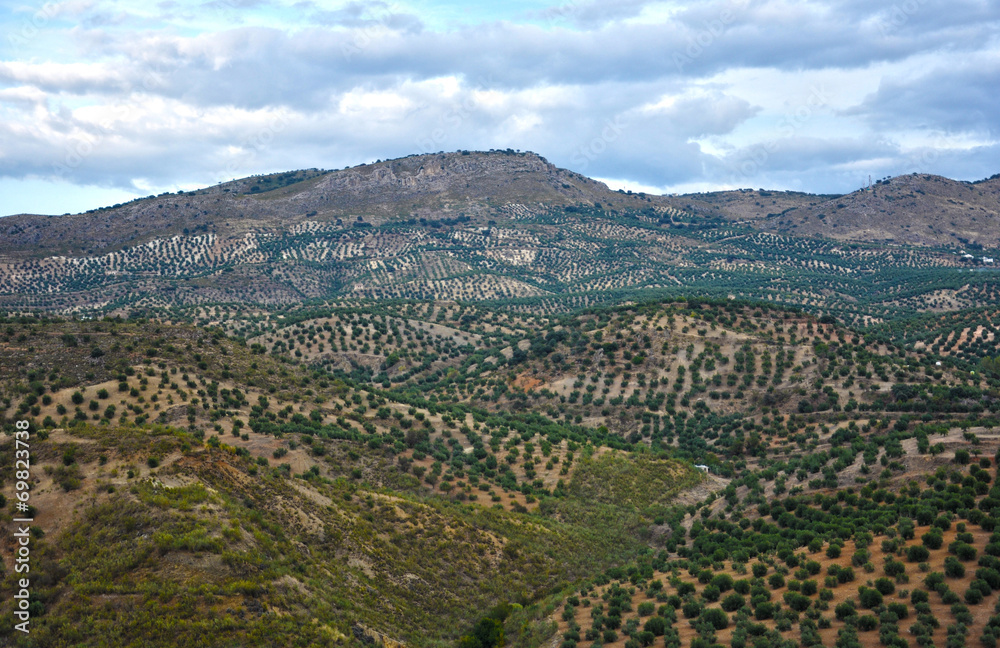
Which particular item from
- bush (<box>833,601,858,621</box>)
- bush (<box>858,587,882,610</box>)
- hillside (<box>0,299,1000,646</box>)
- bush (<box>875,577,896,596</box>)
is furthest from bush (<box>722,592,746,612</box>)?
bush (<box>875,577,896,596</box>)

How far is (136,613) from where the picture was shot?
78.2ft

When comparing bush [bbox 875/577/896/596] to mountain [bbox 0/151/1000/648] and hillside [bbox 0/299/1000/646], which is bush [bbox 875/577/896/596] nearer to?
mountain [bbox 0/151/1000/648]

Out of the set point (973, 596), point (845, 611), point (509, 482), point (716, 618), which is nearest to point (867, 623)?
point (845, 611)

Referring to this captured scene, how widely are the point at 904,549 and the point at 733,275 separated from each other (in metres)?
160

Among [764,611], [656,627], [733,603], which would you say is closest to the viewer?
[764,611]

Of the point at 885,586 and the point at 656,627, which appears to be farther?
the point at 656,627

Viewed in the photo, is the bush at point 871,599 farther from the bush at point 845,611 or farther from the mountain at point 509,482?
the bush at point 845,611

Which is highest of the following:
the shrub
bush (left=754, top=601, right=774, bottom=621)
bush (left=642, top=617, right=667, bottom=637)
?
the shrub

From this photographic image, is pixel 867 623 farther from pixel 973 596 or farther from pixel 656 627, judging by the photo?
pixel 656 627

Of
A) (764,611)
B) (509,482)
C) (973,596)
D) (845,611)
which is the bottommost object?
(509,482)

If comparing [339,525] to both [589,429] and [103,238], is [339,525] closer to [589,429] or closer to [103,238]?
[589,429]

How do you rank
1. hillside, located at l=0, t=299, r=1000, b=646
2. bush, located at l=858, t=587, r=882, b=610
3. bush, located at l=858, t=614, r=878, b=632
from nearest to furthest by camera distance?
bush, located at l=858, t=614, r=878, b=632 → bush, located at l=858, t=587, r=882, b=610 → hillside, located at l=0, t=299, r=1000, b=646

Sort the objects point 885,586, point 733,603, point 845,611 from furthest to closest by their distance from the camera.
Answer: point 733,603, point 885,586, point 845,611

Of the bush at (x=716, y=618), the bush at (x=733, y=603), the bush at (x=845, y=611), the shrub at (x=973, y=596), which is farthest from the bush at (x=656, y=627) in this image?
the shrub at (x=973, y=596)
